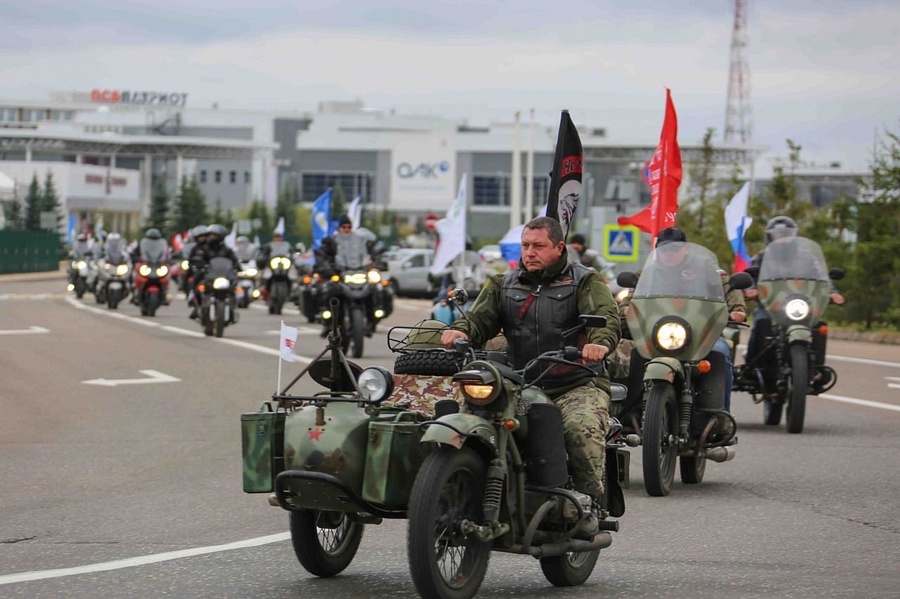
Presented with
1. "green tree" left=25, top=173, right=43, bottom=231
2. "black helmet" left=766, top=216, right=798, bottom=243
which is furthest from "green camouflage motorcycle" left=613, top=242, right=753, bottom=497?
"green tree" left=25, top=173, right=43, bottom=231

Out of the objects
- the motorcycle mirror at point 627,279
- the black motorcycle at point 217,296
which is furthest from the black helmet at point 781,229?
the black motorcycle at point 217,296

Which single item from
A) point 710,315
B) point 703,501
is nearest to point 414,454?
point 703,501

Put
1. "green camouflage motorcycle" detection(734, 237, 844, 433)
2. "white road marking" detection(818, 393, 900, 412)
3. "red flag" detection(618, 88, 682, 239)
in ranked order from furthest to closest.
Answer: "red flag" detection(618, 88, 682, 239), "white road marking" detection(818, 393, 900, 412), "green camouflage motorcycle" detection(734, 237, 844, 433)

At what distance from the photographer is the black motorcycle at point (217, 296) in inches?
1137

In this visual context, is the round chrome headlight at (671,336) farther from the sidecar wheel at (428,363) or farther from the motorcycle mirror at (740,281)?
the sidecar wheel at (428,363)

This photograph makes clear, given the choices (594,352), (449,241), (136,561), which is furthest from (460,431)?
(449,241)

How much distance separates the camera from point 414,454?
7.16m

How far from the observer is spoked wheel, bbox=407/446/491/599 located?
22.1ft

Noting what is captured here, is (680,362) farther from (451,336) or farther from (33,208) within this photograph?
(33,208)

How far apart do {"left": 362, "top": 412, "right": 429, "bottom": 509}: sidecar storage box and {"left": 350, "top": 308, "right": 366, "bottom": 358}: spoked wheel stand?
57.2 ft

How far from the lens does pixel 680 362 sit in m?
11.8

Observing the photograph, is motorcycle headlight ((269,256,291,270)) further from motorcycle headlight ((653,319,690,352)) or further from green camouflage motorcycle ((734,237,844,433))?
motorcycle headlight ((653,319,690,352))

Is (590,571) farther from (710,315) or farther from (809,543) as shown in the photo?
(710,315)

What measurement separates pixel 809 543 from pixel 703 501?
187cm
